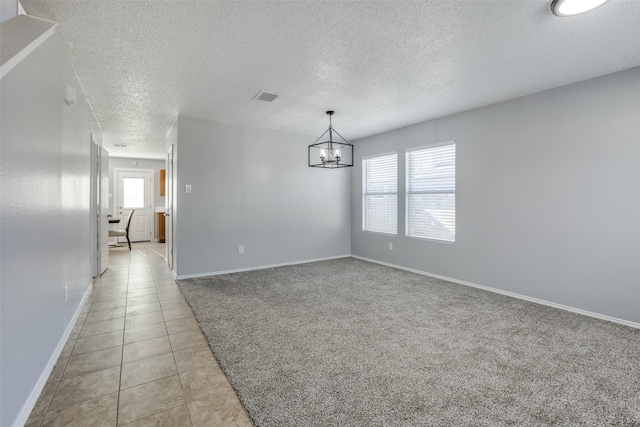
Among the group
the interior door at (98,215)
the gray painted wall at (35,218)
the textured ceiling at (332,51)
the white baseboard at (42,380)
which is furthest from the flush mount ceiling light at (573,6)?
the interior door at (98,215)

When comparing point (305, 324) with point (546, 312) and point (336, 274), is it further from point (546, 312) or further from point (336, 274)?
point (546, 312)

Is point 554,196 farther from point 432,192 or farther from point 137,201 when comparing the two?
point 137,201

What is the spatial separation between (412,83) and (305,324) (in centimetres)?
269

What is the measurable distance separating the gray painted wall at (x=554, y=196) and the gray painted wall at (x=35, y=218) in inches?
170

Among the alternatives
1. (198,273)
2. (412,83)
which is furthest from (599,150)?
(198,273)

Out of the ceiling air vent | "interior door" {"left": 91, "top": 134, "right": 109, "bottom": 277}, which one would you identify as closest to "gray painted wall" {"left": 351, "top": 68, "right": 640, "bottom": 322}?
the ceiling air vent

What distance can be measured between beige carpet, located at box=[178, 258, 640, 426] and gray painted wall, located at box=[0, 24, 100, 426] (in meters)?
1.07

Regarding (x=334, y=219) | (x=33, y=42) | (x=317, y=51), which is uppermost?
(x=317, y=51)

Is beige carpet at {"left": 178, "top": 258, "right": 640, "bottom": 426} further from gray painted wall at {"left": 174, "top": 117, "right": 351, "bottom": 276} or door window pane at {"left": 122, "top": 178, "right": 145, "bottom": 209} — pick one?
door window pane at {"left": 122, "top": 178, "right": 145, "bottom": 209}

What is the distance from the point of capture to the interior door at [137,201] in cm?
817

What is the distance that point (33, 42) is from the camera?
1785 mm

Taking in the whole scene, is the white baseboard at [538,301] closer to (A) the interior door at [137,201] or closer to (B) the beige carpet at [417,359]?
(B) the beige carpet at [417,359]

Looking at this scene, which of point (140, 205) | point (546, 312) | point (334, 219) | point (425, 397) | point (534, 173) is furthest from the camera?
point (140, 205)

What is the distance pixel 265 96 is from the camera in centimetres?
350
